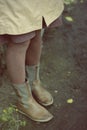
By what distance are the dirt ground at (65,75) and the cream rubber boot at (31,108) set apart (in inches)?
1.7

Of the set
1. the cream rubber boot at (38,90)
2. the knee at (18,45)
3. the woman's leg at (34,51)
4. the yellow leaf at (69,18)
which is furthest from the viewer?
the yellow leaf at (69,18)

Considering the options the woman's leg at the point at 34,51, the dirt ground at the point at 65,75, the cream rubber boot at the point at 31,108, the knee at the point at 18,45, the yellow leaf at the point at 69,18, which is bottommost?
the yellow leaf at the point at 69,18

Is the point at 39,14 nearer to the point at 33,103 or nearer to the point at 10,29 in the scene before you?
the point at 10,29

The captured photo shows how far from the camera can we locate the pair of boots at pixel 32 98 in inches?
99.7

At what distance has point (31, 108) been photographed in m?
2.60

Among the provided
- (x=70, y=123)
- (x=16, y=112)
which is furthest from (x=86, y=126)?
(x=16, y=112)

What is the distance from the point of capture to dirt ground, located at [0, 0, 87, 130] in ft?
8.77

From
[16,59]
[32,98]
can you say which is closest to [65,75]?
[32,98]

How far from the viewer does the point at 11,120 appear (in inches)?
103

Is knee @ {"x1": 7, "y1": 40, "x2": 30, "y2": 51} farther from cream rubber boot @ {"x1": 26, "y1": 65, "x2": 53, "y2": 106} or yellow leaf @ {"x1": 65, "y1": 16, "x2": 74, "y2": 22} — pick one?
yellow leaf @ {"x1": 65, "y1": 16, "x2": 74, "y2": 22}

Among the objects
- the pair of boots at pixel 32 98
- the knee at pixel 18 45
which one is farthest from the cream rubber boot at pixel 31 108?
the knee at pixel 18 45

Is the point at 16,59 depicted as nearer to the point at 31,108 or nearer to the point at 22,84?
the point at 22,84

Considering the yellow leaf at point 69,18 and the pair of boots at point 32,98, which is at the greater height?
the pair of boots at point 32,98

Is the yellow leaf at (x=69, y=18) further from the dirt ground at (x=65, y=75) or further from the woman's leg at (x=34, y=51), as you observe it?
the woman's leg at (x=34, y=51)
